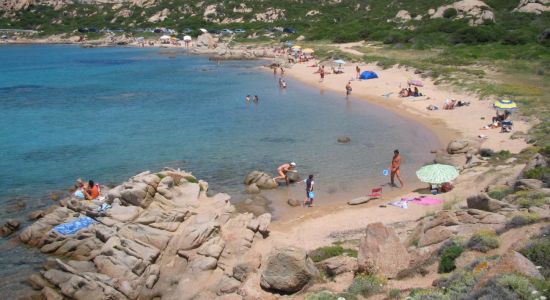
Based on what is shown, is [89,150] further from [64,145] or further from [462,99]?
[462,99]

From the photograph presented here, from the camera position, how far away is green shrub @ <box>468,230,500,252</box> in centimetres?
1180

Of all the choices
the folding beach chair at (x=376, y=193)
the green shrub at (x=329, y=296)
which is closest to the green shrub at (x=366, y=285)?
the green shrub at (x=329, y=296)

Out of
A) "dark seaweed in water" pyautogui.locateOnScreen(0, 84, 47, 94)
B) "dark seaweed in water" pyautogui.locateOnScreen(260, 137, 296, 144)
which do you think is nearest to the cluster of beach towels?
"dark seaweed in water" pyautogui.locateOnScreen(260, 137, 296, 144)

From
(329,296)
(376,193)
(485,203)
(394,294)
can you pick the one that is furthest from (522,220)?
(376,193)

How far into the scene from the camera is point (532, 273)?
8.85 meters

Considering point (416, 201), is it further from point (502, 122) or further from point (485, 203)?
point (502, 122)

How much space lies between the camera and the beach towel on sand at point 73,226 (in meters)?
18.4

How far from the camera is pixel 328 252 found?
14977 mm

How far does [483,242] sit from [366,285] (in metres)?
2.96

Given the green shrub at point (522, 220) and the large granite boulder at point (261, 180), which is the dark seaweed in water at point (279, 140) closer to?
the large granite boulder at point (261, 180)

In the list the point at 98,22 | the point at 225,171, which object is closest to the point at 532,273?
the point at 225,171

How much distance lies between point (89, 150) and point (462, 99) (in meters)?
27.3

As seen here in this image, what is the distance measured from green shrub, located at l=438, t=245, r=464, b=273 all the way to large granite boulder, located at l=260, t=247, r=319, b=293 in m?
3.22

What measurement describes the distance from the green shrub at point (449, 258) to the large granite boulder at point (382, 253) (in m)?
1.06
